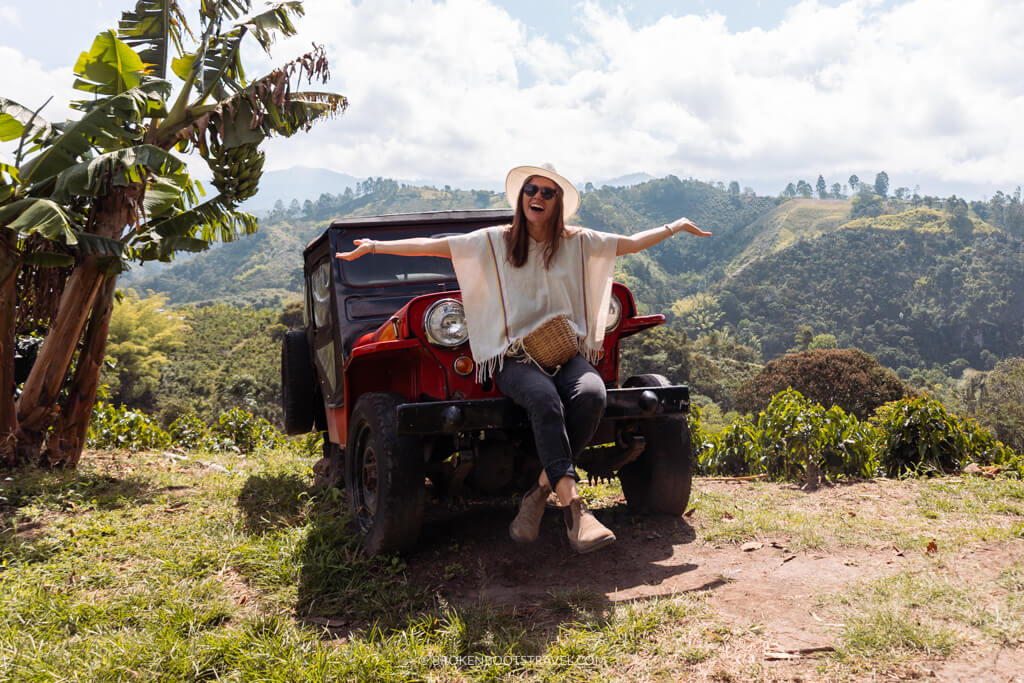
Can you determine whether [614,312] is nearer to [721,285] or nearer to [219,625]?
[219,625]

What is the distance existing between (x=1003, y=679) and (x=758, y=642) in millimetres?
749

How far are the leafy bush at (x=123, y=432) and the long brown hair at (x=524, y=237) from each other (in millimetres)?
6380

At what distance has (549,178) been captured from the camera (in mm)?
3768

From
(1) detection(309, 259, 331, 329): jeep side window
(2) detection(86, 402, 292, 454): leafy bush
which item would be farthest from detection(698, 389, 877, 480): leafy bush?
(2) detection(86, 402, 292, 454): leafy bush

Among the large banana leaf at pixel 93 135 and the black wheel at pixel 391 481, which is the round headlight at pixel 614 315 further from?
the large banana leaf at pixel 93 135

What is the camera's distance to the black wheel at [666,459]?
438cm

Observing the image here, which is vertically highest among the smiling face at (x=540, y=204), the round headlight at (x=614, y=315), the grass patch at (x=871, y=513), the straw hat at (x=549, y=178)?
the straw hat at (x=549, y=178)

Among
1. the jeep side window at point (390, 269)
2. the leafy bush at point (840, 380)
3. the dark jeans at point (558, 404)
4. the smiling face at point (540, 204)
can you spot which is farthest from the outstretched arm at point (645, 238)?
the leafy bush at point (840, 380)

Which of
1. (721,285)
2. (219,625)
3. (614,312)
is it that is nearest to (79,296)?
(219,625)

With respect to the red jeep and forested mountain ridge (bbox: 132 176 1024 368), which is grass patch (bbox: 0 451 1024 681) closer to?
the red jeep

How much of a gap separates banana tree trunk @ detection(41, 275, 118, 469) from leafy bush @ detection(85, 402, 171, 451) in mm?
1266

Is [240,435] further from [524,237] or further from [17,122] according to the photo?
[524,237]

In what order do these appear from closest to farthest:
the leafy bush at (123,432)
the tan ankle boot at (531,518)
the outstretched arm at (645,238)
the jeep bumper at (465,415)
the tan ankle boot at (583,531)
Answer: the tan ankle boot at (583,531) < the jeep bumper at (465,415) < the tan ankle boot at (531,518) < the outstretched arm at (645,238) < the leafy bush at (123,432)

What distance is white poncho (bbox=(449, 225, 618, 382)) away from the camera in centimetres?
365
